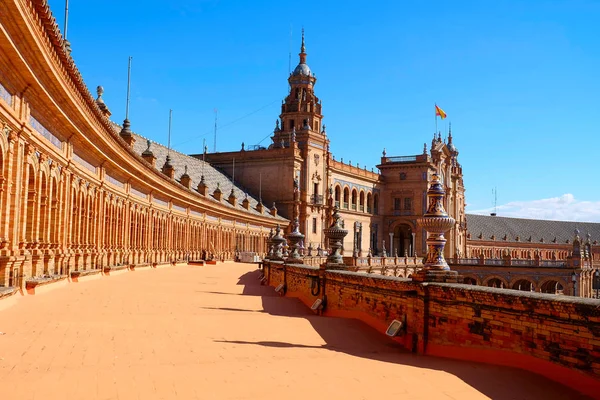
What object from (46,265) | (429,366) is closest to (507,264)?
(46,265)

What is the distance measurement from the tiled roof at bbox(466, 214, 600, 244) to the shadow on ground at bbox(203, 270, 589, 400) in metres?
103

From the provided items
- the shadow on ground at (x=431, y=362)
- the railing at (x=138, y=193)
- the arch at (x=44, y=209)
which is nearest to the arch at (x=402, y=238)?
the railing at (x=138, y=193)

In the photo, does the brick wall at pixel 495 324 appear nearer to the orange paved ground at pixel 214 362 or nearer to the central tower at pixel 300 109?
the orange paved ground at pixel 214 362

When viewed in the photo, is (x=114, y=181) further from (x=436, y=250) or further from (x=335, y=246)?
(x=436, y=250)

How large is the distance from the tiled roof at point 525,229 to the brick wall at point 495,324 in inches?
4079

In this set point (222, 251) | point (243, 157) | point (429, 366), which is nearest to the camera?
point (429, 366)

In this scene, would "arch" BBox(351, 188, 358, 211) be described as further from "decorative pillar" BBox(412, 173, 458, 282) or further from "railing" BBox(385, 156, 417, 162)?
"decorative pillar" BBox(412, 173, 458, 282)

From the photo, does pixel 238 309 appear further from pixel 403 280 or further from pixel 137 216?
pixel 137 216

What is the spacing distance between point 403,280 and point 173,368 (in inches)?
196

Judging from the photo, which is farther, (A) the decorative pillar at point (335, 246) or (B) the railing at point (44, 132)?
(A) the decorative pillar at point (335, 246)

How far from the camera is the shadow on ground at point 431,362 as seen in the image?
7461 mm

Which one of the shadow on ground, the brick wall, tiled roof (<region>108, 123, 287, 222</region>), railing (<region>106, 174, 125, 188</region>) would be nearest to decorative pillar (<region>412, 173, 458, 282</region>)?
the brick wall

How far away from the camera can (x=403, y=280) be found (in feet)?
37.4

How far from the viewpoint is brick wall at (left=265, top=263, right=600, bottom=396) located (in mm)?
7414
